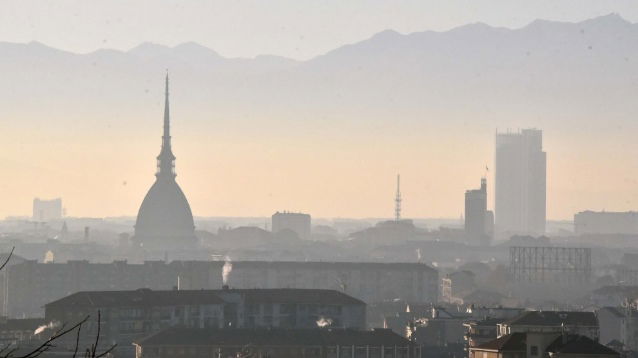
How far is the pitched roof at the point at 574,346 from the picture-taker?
5241 centimetres

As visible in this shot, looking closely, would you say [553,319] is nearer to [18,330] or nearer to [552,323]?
[552,323]

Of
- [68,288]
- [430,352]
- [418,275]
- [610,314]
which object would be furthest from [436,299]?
[430,352]

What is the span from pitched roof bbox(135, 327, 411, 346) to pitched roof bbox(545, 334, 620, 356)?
75.0 feet

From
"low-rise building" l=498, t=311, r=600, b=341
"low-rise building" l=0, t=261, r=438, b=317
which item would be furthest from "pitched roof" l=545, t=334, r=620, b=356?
"low-rise building" l=0, t=261, r=438, b=317

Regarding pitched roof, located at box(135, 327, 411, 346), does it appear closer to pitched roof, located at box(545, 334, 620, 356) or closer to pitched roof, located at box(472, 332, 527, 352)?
pitched roof, located at box(472, 332, 527, 352)

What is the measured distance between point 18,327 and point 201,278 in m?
70.8

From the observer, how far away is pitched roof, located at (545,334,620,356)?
52.4 metres

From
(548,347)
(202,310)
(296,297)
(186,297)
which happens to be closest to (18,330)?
(202,310)

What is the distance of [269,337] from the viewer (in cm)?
7825

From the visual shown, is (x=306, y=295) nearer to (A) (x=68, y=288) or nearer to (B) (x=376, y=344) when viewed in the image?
(B) (x=376, y=344)

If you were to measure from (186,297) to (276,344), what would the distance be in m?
19.5

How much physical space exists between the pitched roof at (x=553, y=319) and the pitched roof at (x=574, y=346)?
1855 cm

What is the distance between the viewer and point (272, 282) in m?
166

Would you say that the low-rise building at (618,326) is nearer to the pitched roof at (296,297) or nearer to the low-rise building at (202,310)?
the pitched roof at (296,297)
